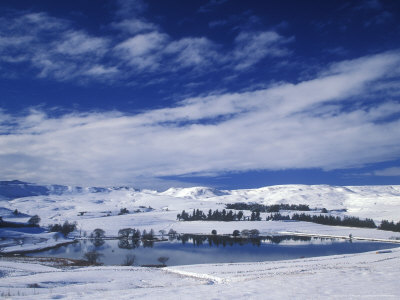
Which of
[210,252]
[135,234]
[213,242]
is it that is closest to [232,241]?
[213,242]

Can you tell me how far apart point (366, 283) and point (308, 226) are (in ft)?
512

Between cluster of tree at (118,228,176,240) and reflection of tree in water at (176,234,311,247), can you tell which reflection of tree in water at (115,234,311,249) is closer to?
reflection of tree in water at (176,234,311,247)

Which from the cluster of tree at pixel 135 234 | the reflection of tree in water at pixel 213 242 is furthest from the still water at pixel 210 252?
the cluster of tree at pixel 135 234

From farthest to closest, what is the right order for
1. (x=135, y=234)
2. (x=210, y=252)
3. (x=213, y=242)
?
(x=135, y=234) < (x=213, y=242) < (x=210, y=252)

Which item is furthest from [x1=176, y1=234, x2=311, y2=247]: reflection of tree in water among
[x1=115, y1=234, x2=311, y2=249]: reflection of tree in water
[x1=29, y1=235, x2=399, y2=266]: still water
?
[x1=29, y1=235, x2=399, y2=266]: still water

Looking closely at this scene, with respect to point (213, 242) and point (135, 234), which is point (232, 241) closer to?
point (213, 242)

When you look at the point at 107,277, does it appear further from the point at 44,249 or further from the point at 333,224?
the point at 333,224

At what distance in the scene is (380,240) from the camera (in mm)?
114812

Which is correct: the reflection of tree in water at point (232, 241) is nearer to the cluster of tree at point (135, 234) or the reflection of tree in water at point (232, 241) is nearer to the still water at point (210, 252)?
the still water at point (210, 252)

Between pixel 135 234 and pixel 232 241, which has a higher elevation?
pixel 135 234

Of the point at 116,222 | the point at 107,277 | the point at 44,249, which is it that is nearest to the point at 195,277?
the point at 107,277

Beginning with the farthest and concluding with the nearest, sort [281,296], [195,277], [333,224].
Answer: [333,224], [195,277], [281,296]

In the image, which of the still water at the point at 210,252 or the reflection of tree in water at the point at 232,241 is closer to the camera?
the still water at the point at 210,252

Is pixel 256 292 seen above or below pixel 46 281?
above
